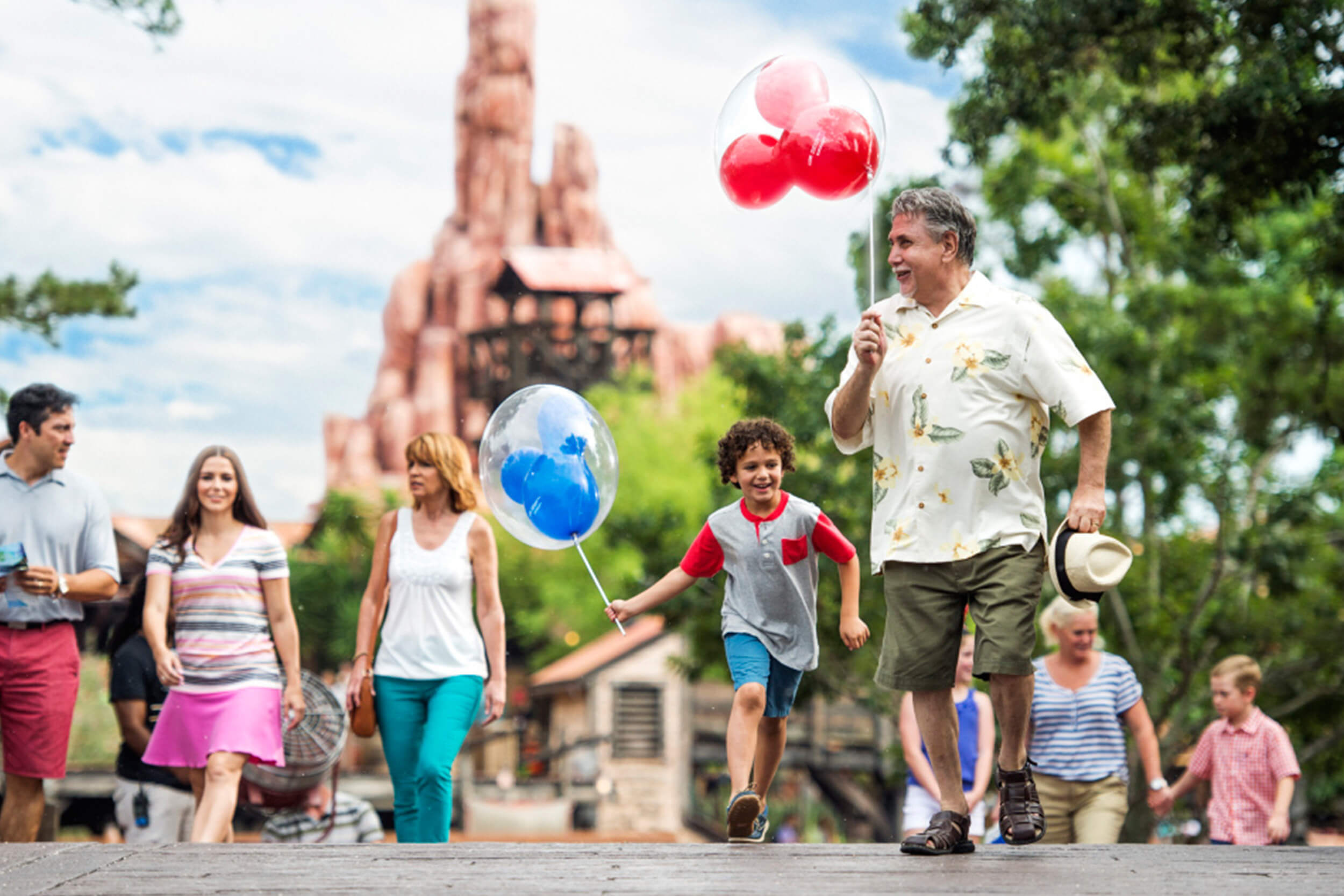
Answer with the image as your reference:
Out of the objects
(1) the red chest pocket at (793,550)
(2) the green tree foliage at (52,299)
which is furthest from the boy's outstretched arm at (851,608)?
(2) the green tree foliage at (52,299)

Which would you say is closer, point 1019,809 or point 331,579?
point 1019,809

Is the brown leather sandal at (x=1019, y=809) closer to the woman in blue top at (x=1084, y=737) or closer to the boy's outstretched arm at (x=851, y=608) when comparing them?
the boy's outstretched arm at (x=851, y=608)

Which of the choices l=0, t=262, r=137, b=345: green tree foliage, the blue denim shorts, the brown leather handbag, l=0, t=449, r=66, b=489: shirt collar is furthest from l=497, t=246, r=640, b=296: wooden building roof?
the blue denim shorts

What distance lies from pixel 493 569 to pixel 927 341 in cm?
217

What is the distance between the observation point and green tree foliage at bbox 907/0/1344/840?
437 inches

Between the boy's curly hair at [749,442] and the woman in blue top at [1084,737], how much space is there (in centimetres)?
200

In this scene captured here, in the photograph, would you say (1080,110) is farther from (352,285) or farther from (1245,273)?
(352,285)

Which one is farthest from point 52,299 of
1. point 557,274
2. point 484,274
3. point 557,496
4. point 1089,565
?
point 484,274

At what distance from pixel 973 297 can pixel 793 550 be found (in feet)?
3.72

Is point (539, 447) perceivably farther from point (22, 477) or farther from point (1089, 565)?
point (1089, 565)

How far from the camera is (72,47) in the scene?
96438mm

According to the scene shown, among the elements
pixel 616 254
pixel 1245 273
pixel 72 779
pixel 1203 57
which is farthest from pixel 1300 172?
pixel 616 254

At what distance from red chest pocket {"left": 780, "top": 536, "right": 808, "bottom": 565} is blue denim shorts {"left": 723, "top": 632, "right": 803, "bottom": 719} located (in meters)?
0.30

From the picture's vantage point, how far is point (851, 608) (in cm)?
571
